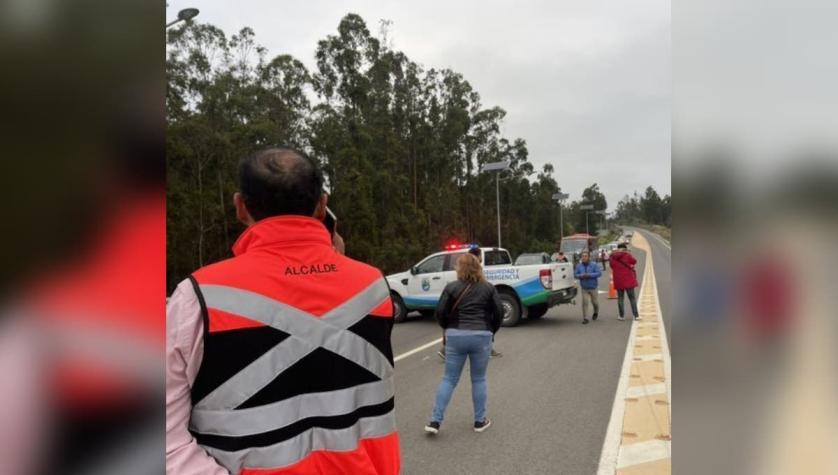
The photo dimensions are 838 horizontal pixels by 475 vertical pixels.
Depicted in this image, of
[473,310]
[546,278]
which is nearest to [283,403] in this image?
[473,310]

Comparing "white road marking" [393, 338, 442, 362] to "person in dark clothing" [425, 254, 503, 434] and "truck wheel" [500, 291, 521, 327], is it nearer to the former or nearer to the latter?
"truck wheel" [500, 291, 521, 327]

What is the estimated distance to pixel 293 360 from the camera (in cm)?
133

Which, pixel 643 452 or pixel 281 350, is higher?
pixel 281 350

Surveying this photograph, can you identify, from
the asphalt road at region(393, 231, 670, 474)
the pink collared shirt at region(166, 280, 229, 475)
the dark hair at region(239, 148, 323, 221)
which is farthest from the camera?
the asphalt road at region(393, 231, 670, 474)

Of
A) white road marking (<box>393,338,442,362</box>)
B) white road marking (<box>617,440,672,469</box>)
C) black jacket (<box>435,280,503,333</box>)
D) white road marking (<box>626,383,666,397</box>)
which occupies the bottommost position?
white road marking (<box>393,338,442,362</box>)

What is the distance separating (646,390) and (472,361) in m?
2.51

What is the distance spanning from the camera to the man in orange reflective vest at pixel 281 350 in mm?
1248

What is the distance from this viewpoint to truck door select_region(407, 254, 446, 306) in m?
13.5

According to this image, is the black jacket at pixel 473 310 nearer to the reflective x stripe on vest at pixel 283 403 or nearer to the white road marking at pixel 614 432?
the white road marking at pixel 614 432

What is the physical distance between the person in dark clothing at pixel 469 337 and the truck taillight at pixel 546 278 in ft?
23.1

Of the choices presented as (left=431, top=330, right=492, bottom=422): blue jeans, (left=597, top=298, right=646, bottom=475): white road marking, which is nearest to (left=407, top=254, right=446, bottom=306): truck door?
(left=597, top=298, right=646, bottom=475): white road marking

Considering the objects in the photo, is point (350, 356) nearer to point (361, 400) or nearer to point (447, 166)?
point (361, 400)

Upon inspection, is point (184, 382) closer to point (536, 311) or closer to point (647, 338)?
point (647, 338)

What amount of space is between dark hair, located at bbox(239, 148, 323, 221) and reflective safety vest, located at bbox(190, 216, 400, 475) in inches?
2.1
